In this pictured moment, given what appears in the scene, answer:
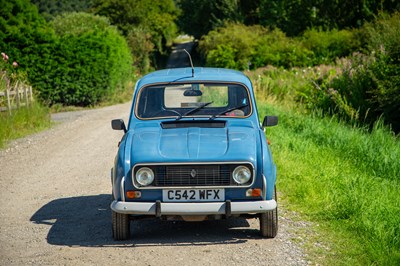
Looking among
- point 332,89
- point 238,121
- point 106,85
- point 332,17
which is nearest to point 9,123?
point 332,89

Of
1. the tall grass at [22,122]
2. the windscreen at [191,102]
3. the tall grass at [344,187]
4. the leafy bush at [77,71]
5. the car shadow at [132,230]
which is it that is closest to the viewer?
the tall grass at [344,187]

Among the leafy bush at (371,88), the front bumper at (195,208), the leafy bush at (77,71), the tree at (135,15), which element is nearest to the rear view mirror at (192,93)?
the front bumper at (195,208)

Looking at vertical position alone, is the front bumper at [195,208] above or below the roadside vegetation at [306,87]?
above

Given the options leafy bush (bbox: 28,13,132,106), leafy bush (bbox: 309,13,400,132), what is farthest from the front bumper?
leafy bush (bbox: 28,13,132,106)

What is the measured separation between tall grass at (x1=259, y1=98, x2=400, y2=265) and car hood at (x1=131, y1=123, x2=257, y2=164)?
4.03 feet

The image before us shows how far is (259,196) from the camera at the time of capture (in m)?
7.19

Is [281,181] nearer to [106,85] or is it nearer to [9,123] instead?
[9,123]

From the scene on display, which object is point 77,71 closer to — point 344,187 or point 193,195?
point 344,187

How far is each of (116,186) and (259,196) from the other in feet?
4.79

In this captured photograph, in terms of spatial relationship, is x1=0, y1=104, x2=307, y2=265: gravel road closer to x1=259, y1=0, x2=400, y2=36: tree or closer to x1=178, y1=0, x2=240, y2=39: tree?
x1=259, y1=0, x2=400, y2=36: tree

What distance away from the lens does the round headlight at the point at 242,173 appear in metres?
7.15

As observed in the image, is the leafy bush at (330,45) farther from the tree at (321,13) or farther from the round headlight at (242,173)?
the round headlight at (242,173)

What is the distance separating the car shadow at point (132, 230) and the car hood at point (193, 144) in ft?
3.00

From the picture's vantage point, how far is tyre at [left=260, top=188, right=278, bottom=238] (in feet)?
24.1
